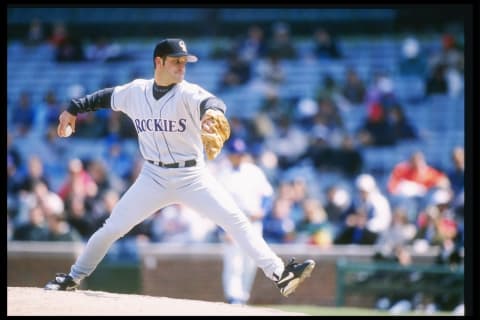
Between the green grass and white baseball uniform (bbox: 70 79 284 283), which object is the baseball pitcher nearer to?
white baseball uniform (bbox: 70 79 284 283)

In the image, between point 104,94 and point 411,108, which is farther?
point 411,108

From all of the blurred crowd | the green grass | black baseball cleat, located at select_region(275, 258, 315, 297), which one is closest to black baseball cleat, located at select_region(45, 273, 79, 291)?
black baseball cleat, located at select_region(275, 258, 315, 297)

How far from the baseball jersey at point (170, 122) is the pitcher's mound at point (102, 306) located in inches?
39.2

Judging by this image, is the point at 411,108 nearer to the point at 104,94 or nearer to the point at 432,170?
the point at 432,170

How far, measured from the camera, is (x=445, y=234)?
41.2 ft

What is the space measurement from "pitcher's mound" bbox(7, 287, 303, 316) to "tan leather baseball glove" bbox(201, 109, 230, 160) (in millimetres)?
1052

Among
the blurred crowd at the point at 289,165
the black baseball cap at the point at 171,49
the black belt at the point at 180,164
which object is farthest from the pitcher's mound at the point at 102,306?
the blurred crowd at the point at 289,165

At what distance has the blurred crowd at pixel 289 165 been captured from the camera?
43.6 feet

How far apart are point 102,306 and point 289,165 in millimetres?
8810

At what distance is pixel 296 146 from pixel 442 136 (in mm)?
2326

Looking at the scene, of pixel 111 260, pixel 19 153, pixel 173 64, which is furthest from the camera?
pixel 19 153

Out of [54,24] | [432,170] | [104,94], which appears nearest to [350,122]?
[432,170]

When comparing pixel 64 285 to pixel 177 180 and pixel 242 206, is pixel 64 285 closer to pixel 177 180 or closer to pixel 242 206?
pixel 177 180

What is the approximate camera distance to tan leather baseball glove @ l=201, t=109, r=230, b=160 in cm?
683
